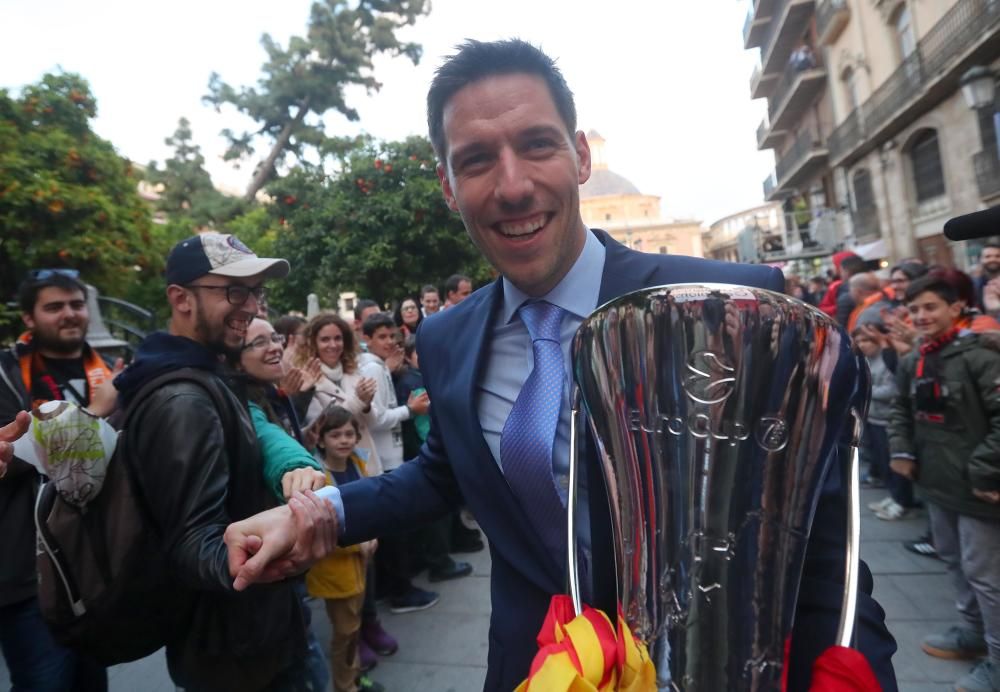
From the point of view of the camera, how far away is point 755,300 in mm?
759

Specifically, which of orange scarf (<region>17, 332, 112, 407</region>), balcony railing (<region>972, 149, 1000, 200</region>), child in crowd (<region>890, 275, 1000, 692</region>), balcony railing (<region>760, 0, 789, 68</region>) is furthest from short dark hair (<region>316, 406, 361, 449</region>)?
balcony railing (<region>760, 0, 789, 68</region>)

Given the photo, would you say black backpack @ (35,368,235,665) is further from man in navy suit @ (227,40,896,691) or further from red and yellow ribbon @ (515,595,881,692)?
red and yellow ribbon @ (515,595,881,692)

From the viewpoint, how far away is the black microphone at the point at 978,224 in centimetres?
92

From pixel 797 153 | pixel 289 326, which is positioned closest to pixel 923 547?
pixel 289 326

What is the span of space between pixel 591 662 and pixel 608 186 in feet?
244

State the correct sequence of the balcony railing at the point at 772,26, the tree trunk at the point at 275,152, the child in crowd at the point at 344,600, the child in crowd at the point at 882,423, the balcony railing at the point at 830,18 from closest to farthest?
the child in crowd at the point at 344,600 < the child in crowd at the point at 882,423 < the balcony railing at the point at 830,18 < the tree trunk at the point at 275,152 < the balcony railing at the point at 772,26

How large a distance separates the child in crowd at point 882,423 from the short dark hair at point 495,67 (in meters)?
3.94

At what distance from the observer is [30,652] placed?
6.94 feet

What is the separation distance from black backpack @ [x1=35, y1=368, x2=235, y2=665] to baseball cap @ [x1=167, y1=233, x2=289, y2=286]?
14.8 inches

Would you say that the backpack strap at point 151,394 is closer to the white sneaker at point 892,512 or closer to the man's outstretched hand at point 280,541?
the man's outstretched hand at point 280,541

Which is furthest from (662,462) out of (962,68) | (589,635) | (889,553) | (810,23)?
(810,23)

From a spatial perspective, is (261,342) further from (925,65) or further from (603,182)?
(603,182)

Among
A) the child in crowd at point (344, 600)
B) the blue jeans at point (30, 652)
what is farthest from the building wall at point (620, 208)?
the blue jeans at point (30, 652)

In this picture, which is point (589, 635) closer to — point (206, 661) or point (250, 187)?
point (206, 661)
